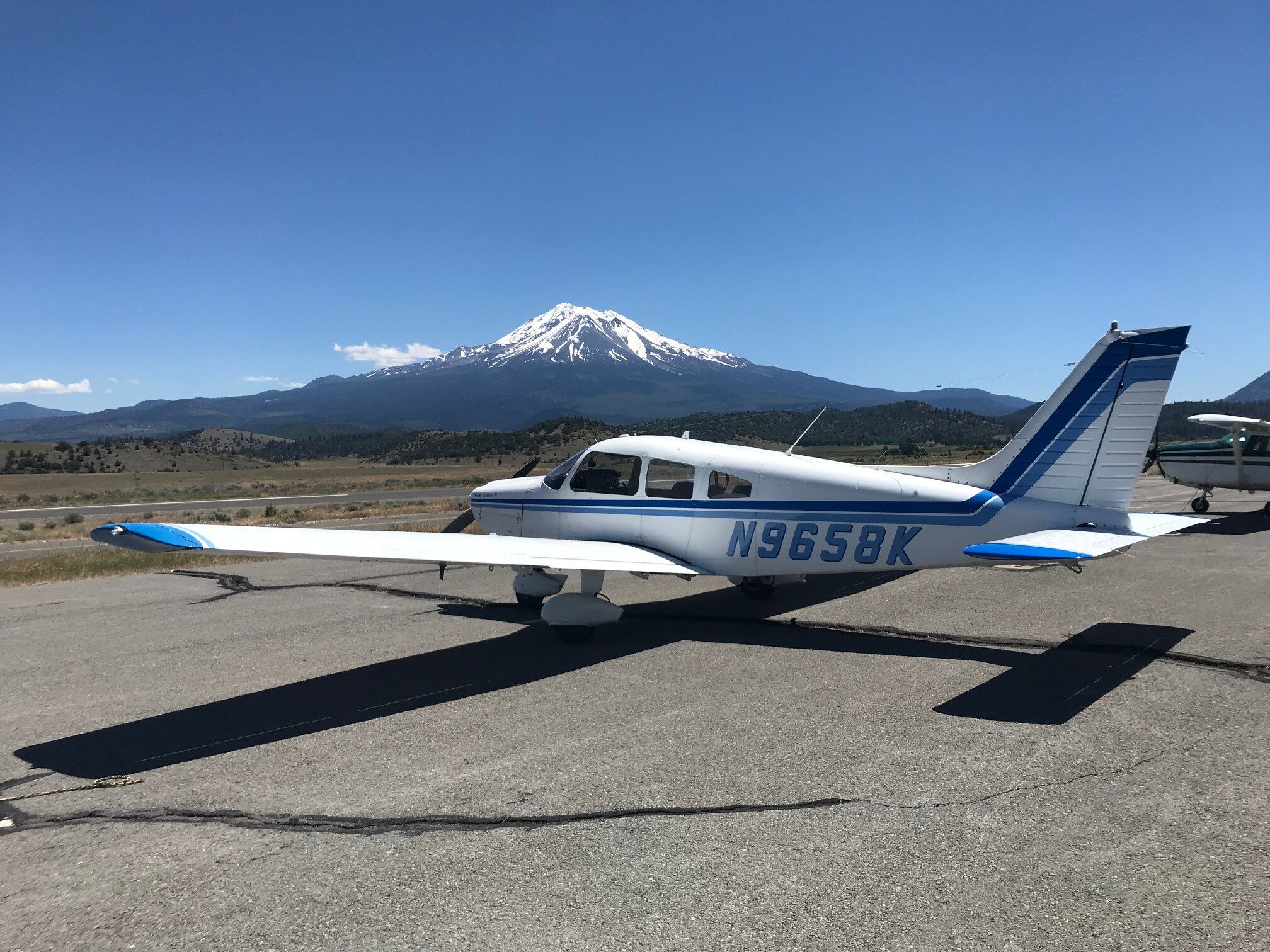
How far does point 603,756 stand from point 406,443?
152656 millimetres

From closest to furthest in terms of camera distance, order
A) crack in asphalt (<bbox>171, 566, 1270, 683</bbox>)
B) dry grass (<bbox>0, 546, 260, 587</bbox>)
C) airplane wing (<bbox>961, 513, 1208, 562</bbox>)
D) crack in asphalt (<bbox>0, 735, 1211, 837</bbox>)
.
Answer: crack in asphalt (<bbox>0, 735, 1211, 837</bbox>) → airplane wing (<bbox>961, 513, 1208, 562</bbox>) → crack in asphalt (<bbox>171, 566, 1270, 683</bbox>) → dry grass (<bbox>0, 546, 260, 587</bbox>)

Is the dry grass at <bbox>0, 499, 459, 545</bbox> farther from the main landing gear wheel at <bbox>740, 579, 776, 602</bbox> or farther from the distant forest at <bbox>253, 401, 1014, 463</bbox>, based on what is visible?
the main landing gear wheel at <bbox>740, 579, 776, 602</bbox>

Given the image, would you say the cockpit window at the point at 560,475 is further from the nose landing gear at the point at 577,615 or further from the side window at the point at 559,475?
the nose landing gear at the point at 577,615

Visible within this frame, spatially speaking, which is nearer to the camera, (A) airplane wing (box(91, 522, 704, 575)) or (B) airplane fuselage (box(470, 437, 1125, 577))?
(A) airplane wing (box(91, 522, 704, 575))

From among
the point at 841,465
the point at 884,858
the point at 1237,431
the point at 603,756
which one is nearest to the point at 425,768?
the point at 603,756

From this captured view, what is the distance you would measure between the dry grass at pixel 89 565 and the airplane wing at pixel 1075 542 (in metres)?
13.3

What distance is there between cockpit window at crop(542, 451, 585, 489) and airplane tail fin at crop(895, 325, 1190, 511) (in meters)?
5.38

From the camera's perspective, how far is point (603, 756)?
5484 mm

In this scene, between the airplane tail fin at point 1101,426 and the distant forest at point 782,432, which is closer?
the airplane tail fin at point 1101,426

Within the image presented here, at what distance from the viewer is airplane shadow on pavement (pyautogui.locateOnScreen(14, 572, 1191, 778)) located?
6.00 m

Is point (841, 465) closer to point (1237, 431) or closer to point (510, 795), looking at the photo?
point (510, 795)

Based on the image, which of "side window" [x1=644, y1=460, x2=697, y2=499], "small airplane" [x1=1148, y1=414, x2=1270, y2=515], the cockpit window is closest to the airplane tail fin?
"side window" [x1=644, y1=460, x2=697, y2=499]

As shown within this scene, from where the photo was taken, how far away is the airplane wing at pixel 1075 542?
6359mm

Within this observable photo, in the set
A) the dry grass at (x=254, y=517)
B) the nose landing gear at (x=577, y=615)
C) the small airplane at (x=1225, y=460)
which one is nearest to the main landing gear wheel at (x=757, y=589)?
the nose landing gear at (x=577, y=615)
